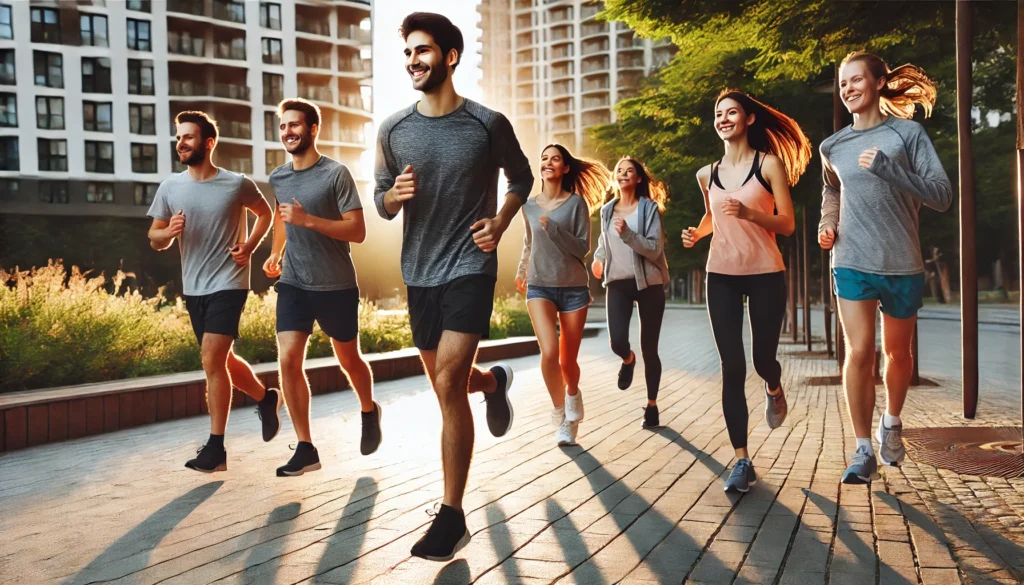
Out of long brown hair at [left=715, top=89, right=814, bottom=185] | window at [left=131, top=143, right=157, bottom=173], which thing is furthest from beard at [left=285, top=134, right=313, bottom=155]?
window at [left=131, top=143, right=157, bottom=173]

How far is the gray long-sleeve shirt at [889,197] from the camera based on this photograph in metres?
5.56

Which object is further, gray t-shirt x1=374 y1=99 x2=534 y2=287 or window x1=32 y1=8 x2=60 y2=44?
window x1=32 y1=8 x2=60 y2=44

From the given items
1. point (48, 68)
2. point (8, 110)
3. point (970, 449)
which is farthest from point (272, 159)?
point (970, 449)

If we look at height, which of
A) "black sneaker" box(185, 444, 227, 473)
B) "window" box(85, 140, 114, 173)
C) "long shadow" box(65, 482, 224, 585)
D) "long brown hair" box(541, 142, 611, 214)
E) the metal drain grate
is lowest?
the metal drain grate

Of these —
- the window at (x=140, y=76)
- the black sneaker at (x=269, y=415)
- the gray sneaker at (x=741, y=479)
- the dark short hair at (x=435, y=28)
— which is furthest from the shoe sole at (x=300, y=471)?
the window at (x=140, y=76)

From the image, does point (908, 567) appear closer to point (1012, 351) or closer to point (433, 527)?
point (433, 527)

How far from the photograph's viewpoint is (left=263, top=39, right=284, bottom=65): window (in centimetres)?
7106

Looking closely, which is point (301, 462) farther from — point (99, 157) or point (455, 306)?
point (99, 157)

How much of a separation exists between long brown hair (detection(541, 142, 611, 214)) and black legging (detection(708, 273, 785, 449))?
210 cm

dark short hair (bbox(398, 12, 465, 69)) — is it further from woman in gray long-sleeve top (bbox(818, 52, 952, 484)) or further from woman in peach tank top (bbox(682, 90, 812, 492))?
woman in gray long-sleeve top (bbox(818, 52, 952, 484))

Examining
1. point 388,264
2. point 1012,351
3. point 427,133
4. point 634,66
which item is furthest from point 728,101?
point 634,66

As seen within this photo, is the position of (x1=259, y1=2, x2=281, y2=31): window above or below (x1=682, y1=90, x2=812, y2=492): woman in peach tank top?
above

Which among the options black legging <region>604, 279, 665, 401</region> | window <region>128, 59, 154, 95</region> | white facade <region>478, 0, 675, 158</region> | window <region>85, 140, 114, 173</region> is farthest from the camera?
white facade <region>478, 0, 675, 158</region>

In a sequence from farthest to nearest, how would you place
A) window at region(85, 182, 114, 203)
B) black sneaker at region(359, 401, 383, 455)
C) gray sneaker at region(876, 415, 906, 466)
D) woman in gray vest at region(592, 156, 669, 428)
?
window at region(85, 182, 114, 203)
woman in gray vest at region(592, 156, 669, 428)
black sneaker at region(359, 401, 383, 455)
gray sneaker at region(876, 415, 906, 466)
